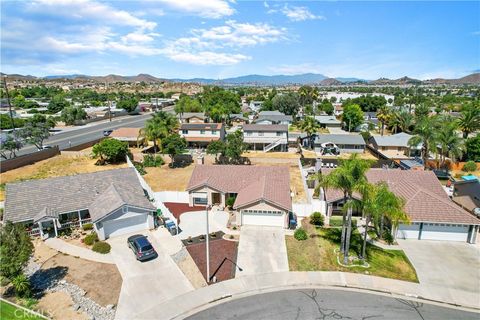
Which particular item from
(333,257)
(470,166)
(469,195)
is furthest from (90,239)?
(470,166)

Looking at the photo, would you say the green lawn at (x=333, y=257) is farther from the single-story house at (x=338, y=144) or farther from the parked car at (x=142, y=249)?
the single-story house at (x=338, y=144)

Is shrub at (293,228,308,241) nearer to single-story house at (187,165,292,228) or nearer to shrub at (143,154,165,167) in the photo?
single-story house at (187,165,292,228)

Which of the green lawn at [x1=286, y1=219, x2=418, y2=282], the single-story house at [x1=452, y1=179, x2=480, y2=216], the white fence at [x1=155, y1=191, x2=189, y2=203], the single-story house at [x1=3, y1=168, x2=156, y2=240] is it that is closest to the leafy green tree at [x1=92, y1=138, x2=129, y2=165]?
the single-story house at [x1=3, y1=168, x2=156, y2=240]

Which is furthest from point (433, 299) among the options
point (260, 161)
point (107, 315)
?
point (260, 161)

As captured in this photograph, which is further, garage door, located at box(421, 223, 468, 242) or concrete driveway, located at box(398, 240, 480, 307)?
garage door, located at box(421, 223, 468, 242)

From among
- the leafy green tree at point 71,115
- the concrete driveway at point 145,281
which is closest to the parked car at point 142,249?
the concrete driveway at point 145,281

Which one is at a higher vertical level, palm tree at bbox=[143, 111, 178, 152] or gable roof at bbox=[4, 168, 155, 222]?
palm tree at bbox=[143, 111, 178, 152]

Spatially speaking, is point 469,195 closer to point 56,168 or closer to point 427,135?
point 427,135
